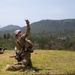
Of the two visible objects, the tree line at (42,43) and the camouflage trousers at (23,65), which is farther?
the tree line at (42,43)

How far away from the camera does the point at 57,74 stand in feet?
40.8

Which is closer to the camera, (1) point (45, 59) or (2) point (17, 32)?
(2) point (17, 32)

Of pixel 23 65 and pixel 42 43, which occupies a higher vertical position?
pixel 23 65

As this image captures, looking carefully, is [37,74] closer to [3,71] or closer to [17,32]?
[3,71]

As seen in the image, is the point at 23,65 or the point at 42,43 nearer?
the point at 23,65

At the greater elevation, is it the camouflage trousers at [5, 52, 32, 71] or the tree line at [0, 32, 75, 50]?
the camouflage trousers at [5, 52, 32, 71]

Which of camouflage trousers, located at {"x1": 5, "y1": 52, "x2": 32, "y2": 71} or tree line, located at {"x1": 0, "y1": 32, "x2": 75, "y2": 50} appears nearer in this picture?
camouflage trousers, located at {"x1": 5, "y1": 52, "x2": 32, "y2": 71}

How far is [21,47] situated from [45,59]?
433 cm

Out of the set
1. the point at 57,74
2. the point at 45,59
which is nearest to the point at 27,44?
the point at 57,74

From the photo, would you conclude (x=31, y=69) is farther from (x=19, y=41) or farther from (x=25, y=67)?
(x=19, y=41)

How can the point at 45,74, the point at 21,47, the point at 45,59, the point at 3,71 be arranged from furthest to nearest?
1. the point at 45,59
2. the point at 21,47
3. the point at 3,71
4. the point at 45,74

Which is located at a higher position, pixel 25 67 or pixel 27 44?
pixel 27 44

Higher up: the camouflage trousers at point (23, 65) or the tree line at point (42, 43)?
the camouflage trousers at point (23, 65)

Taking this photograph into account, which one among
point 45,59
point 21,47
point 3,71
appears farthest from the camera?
point 45,59
